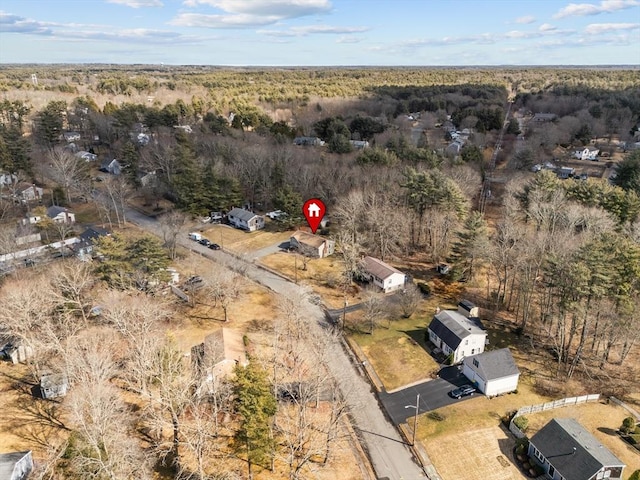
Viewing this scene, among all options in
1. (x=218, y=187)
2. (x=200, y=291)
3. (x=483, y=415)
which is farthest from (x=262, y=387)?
(x=218, y=187)

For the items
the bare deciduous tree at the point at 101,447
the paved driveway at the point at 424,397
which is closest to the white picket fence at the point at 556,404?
the paved driveway at the point at 424,397

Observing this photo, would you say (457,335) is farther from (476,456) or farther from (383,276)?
(383,276)

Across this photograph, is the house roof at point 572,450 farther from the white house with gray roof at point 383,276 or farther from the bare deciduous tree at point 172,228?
the bare deciduous tree at point 172,228

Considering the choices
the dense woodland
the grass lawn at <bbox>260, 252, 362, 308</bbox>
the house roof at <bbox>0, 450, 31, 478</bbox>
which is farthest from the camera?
the grass lawn at <bbox>260, 252, 362, 308</bbox>

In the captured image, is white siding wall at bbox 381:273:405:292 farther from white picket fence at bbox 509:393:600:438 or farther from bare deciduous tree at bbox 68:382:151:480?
bare deciduous tree at bbox 68:382:151:480

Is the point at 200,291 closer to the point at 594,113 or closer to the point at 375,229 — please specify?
the point at 375,229

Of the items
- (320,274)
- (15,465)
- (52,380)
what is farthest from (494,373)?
(52,380)

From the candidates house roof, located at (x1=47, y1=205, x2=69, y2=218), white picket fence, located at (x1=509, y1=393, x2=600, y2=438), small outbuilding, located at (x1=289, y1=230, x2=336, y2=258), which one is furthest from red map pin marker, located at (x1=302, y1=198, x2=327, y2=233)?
white picket fence, located at (x1=509, y1=393, x2=600, y2=438)
